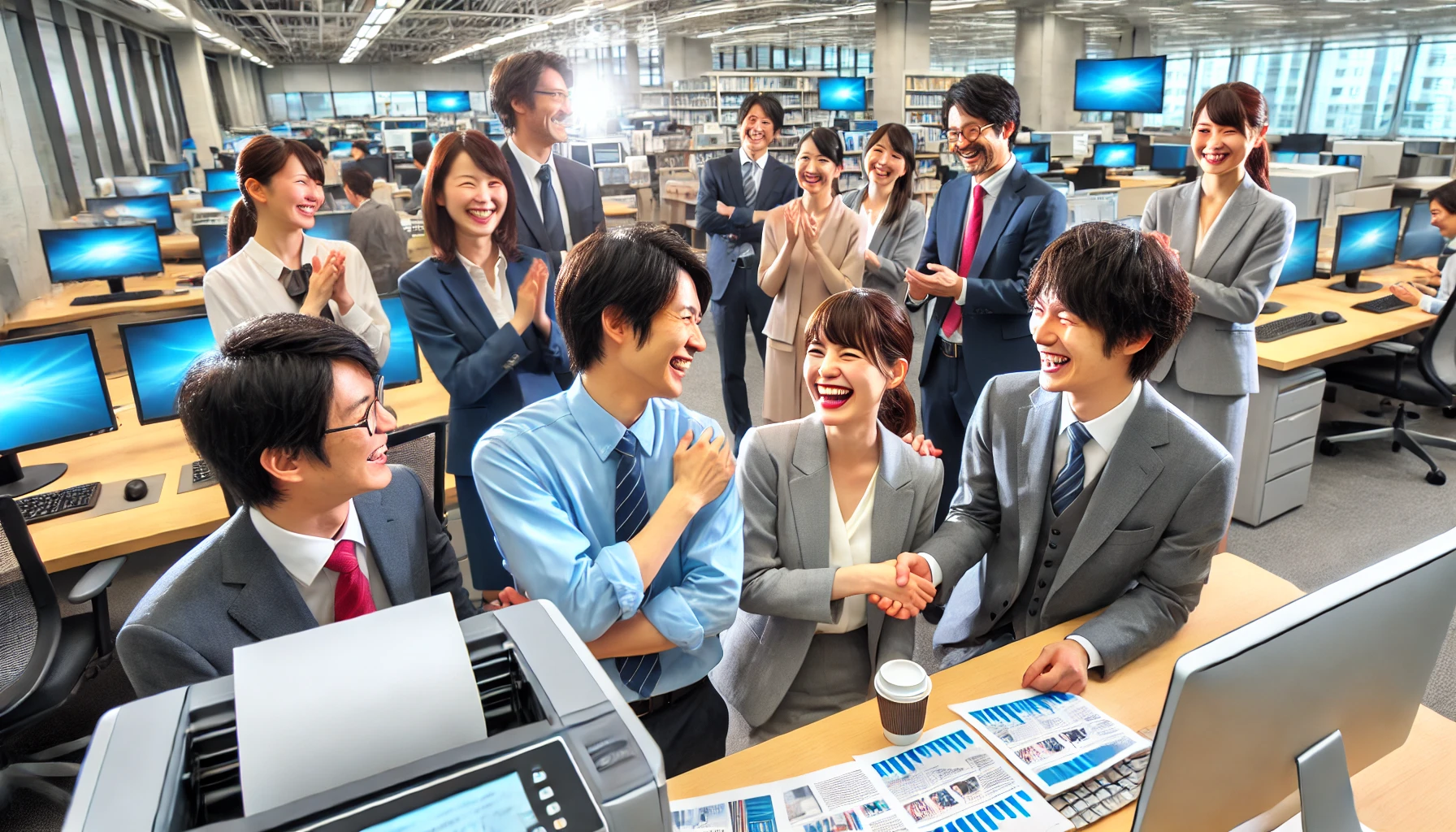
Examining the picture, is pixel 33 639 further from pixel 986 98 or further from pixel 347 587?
pixel 986 98

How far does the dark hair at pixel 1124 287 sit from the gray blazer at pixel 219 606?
1.21 meters

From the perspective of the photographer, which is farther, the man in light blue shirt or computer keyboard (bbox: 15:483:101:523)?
computer keyboard (bbox: 15:483:101:523)

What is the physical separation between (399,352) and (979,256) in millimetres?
2154

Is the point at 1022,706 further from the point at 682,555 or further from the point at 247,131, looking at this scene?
the point at 247,131

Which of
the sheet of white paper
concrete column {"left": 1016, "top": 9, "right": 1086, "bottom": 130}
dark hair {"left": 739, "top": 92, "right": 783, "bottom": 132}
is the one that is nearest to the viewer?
the sheet of white paper

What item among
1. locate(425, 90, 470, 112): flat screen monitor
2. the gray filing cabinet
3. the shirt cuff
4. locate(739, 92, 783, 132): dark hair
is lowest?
the gray filing cabinet

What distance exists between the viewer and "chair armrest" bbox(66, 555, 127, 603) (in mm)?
1979

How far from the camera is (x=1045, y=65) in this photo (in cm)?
1463

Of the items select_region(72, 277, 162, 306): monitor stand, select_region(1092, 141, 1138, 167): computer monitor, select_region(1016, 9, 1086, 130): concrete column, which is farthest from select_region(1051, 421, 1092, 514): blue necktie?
select_region(1016, 9, 1086, 130): concrete column

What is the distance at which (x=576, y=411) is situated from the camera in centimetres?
135

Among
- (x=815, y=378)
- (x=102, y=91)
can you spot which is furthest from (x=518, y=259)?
(x=102, y=91)

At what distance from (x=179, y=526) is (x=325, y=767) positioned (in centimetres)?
195

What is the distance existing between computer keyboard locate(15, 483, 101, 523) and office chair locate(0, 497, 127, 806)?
31 centimetres

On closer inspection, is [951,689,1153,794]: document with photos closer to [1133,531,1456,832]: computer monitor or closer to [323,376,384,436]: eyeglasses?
[1133,531,1456,832]: computer monitor
